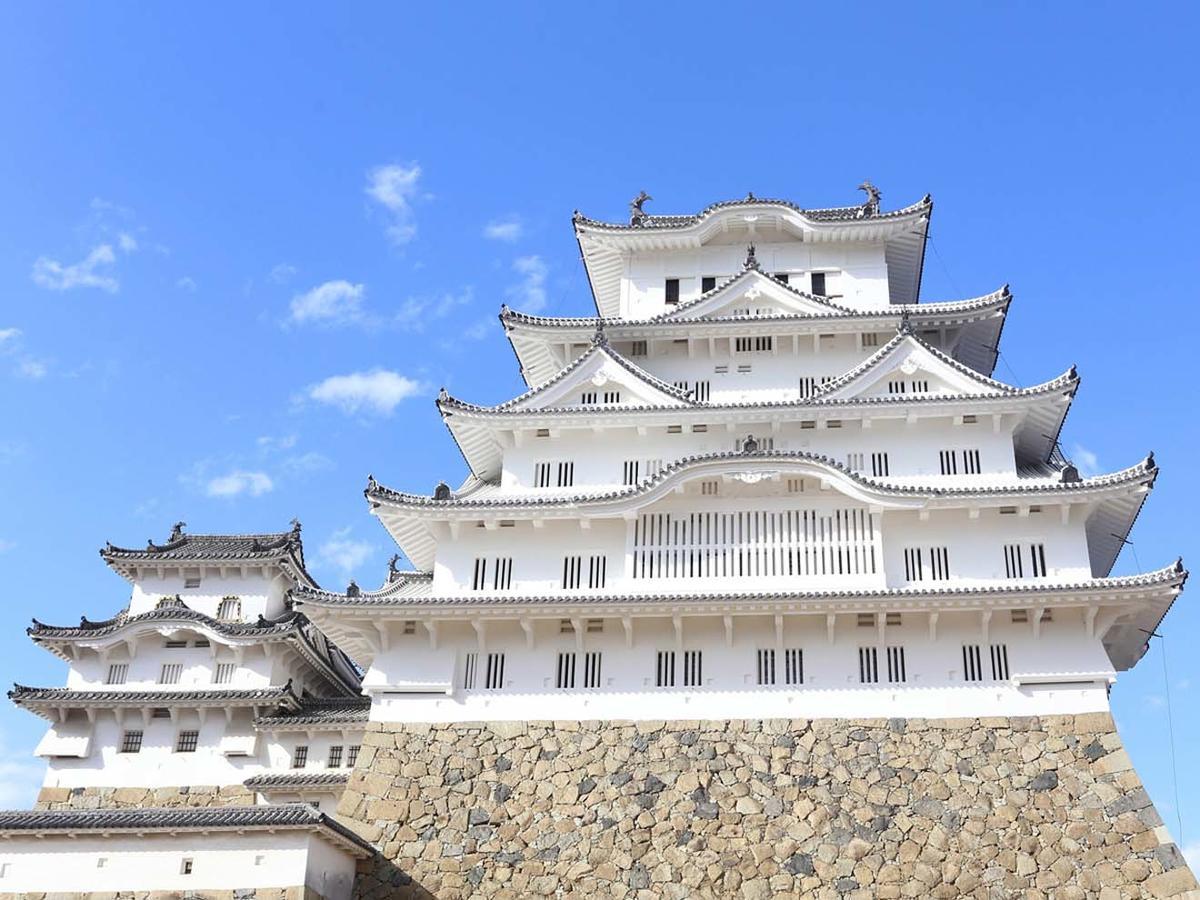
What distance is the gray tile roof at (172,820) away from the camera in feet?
60.8

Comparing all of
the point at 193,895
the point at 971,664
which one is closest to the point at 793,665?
the point at 971,664

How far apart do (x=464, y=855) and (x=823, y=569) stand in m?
8.08

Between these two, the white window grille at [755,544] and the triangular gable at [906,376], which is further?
the triangular gable at [906,376]

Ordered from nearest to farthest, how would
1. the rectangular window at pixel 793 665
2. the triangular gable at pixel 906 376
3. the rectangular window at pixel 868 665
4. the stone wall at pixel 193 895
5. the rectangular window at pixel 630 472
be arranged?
the stone wall at pixel 193 895 < the rectangular window at pixel 868 665 < the rectangular window at pixel 793 665 < the triangular gable at pixel 906 376 < the rectangular window at pixel 630 472

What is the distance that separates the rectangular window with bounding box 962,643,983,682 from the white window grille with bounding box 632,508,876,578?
2158 mm

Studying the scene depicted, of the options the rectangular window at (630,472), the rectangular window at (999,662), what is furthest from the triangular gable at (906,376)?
the rectangular window at (999,662)

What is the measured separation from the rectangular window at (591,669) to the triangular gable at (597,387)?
5.43m

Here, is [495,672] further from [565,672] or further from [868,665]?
[868,665]

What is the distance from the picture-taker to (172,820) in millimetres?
18766

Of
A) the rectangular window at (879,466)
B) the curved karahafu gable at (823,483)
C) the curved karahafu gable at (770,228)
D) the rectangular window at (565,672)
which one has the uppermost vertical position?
the curved karahafu gable at (770,228)

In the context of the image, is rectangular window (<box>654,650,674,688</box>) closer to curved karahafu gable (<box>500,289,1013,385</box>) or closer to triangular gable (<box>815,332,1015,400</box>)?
triangular gable (<box>815,332,1015,400</box>)

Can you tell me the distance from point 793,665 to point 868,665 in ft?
4.31

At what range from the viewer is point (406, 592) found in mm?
24062

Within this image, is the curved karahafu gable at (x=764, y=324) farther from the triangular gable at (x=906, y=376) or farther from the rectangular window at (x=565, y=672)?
the rectangular window at (x=565, y=672)
